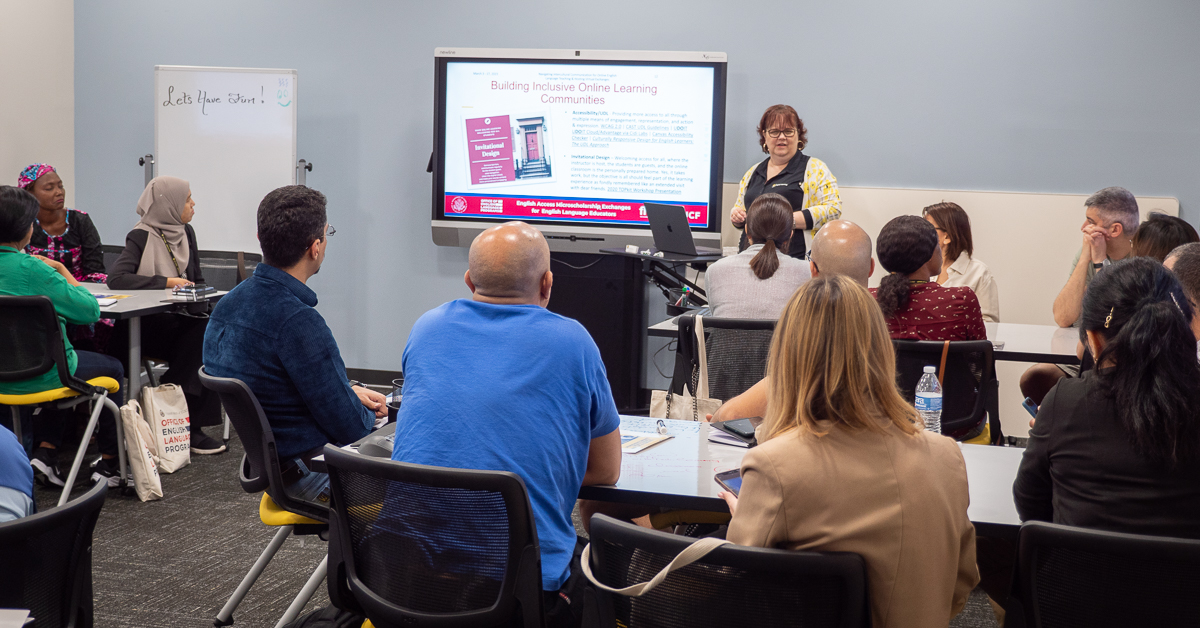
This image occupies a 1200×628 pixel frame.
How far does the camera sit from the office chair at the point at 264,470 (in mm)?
2164

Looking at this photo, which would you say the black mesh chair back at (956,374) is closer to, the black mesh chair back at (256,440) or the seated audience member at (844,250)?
the seated audience member at (844,250)

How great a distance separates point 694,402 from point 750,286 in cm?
89

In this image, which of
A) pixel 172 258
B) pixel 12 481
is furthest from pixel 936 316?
pixel 172 258

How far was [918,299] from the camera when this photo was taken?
2.83m

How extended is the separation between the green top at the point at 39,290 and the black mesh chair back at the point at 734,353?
97.3 inches

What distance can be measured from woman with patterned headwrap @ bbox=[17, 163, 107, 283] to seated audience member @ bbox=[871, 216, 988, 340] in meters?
4.12

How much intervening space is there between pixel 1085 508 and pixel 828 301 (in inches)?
23.4

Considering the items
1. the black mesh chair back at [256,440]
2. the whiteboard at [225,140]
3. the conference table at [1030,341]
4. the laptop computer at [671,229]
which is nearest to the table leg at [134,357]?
the black mesh chair back at [256,440]

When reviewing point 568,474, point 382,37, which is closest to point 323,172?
point 382,37

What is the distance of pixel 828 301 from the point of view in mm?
1357

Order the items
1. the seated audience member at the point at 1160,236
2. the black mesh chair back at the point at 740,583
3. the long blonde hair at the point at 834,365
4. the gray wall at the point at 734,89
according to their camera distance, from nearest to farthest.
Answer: the black mesh chair back at the point at 740,583, the long blonde hair at the point at 834,365, the seated audience member at the point at 1160,236, the gray wall at the point at 734,89

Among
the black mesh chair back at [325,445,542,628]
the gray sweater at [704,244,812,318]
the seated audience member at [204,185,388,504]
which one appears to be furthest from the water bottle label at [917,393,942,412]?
the seated audience member at [204,185,388,504]

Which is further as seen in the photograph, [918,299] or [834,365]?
[918,299]

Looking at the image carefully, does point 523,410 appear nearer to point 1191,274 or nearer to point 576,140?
point 1191,274
